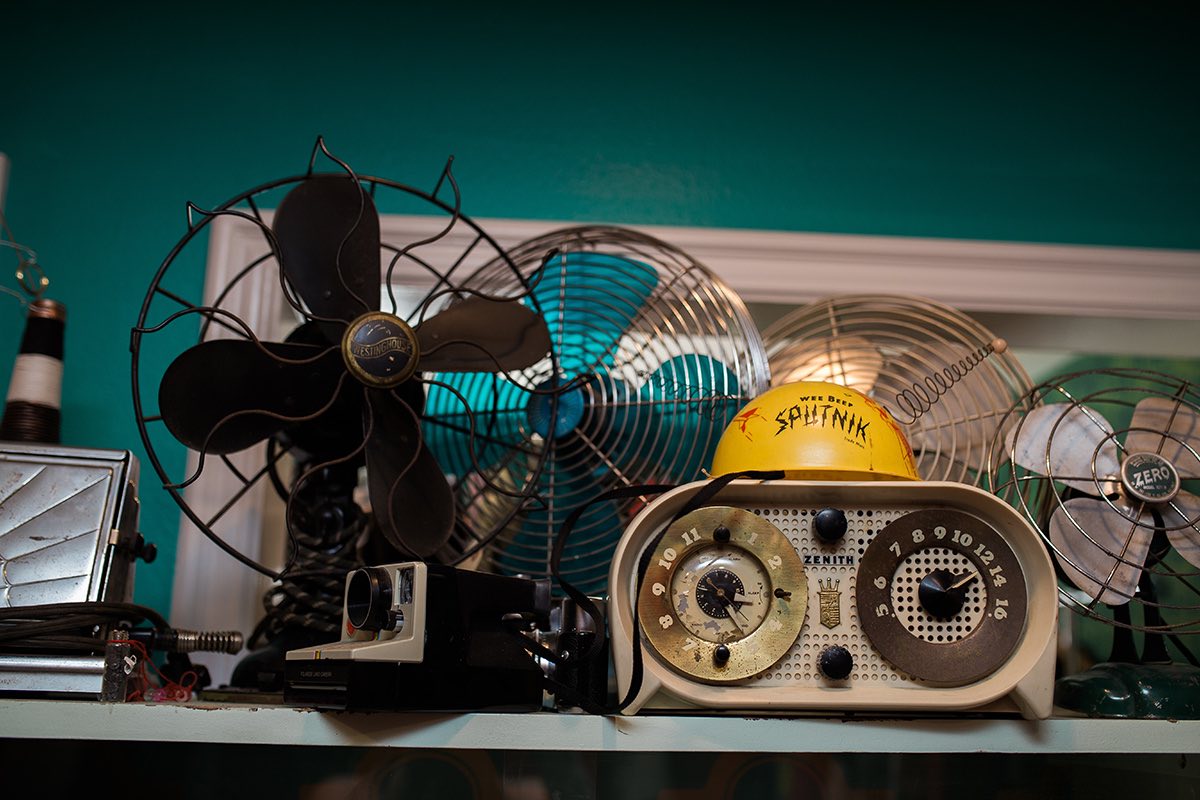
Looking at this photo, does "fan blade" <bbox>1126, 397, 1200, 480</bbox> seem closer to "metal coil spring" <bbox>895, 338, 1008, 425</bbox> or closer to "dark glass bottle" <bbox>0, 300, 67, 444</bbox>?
"metal coil spring" <bbox>895, 338, 1008, 425</bbox>

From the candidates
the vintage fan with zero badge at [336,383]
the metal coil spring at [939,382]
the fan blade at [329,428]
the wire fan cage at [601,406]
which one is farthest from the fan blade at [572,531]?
the metal coil spring at [939,382]

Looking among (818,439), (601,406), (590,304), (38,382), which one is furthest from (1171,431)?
(38,382)

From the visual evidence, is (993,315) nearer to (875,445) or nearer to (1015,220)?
(1015,220)

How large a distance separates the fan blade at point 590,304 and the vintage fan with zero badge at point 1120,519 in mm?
630

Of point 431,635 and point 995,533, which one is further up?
point 995,533

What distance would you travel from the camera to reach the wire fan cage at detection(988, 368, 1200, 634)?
1400 millimetres

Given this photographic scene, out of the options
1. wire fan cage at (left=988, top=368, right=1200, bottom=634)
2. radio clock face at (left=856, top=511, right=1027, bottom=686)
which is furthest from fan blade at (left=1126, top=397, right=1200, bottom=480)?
radio clock face at (left=856, top=511, right=1027, bottom=686)

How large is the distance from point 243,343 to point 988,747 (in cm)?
111

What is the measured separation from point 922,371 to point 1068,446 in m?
0.28

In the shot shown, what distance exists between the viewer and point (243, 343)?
55.5 inches

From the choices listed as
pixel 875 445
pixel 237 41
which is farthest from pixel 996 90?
pixel 237 41

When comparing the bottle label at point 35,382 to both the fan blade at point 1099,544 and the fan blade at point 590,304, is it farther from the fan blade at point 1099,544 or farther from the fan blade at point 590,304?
the fan blade at point 1099,544

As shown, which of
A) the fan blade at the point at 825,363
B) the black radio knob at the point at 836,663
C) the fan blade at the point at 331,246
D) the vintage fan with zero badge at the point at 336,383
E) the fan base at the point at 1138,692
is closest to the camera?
the black radio knob at the point at 836,663

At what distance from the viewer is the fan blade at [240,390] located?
136 centimetres
